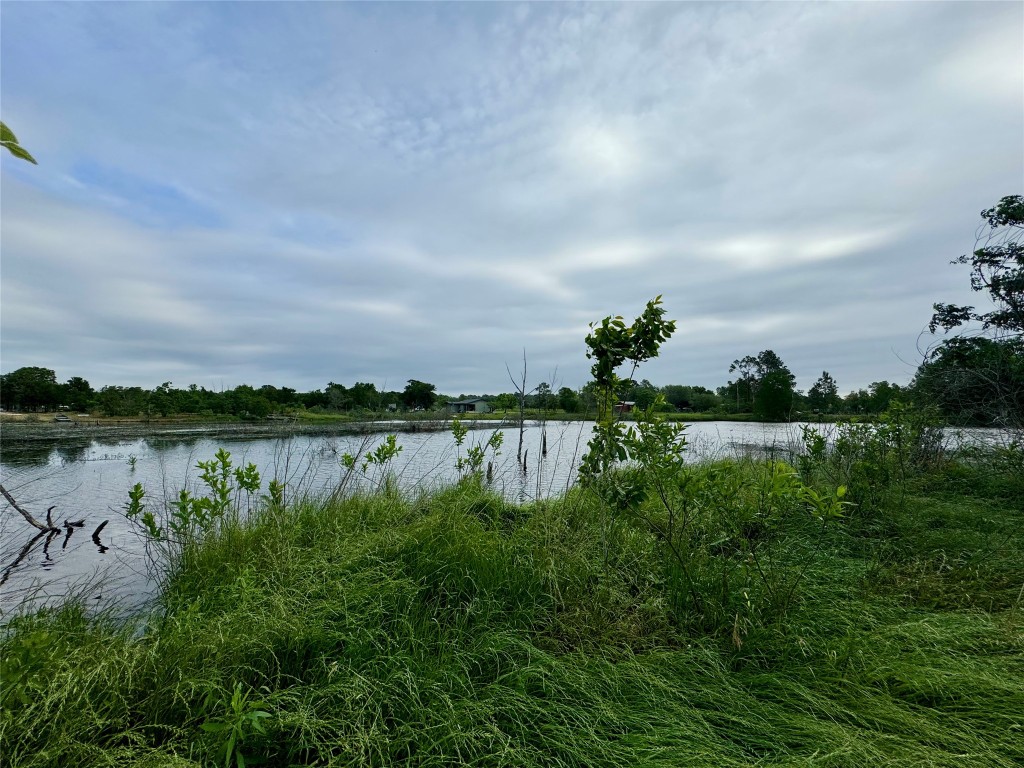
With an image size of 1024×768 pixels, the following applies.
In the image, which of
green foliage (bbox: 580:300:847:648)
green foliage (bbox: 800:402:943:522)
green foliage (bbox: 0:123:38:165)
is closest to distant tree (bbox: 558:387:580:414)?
green foliage (bbox: 800:402:943:522)

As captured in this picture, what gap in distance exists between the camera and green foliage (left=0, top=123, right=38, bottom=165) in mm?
836

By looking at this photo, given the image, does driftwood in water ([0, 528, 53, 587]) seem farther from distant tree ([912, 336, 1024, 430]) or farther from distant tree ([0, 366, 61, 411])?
distant tree ([0, 366, 61, 411])

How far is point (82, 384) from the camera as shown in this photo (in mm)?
37781

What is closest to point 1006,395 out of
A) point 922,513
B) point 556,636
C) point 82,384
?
point 922,513

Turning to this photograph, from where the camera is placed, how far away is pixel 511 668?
8.46 feet

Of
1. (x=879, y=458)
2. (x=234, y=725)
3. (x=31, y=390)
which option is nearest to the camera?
(x=234, y=725)

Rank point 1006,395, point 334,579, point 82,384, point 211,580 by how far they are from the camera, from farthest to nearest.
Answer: point 82,384 → point 1006,395 → point 211,580 → point 334,579

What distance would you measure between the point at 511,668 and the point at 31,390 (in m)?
43.9

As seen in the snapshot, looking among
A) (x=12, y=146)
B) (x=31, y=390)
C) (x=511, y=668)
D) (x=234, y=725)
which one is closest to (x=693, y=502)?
(x=511, y=668)

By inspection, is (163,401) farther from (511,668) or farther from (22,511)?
(511,668)

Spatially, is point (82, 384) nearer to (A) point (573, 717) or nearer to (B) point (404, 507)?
(B) point (404, 507)

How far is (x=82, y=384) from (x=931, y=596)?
5162 cm

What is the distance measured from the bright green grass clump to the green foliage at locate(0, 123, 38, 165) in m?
1.71

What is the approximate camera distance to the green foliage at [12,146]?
0.84 m
